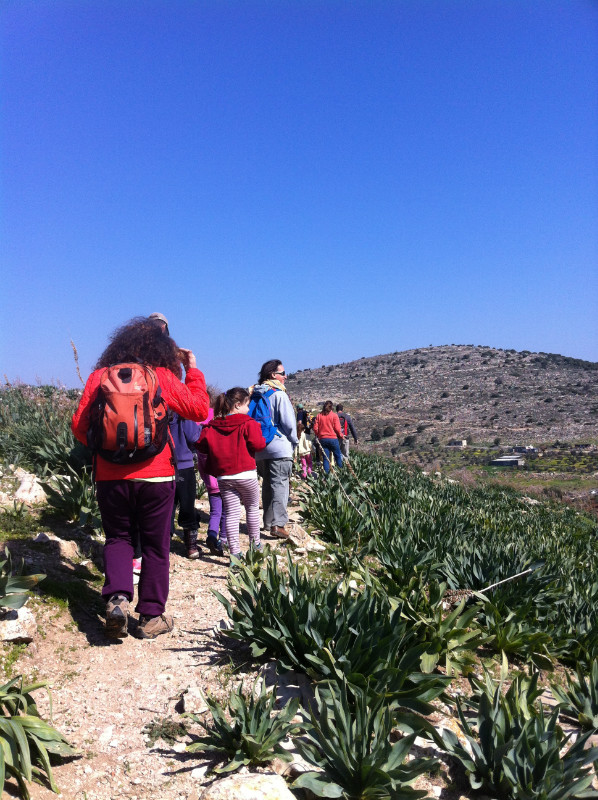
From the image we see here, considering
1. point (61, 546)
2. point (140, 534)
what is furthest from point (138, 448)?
point (61, 546)

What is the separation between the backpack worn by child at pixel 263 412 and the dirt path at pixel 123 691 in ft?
5.94

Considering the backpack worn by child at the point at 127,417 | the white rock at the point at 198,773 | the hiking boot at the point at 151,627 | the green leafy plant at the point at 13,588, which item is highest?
the backpack worn by child at the point at 127,417

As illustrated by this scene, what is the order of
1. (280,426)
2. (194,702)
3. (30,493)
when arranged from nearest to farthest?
(194,702) < (30,493) < (280,426)

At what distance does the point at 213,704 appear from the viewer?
2.44m

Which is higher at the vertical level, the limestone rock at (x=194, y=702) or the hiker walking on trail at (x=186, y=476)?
the hiker walking on trail at (x=186, y=476)

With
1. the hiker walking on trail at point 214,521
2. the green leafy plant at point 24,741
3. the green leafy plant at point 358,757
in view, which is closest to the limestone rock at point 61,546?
the hiker walking on trail at point 214,521

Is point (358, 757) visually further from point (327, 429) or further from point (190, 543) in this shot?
point (327, 429)

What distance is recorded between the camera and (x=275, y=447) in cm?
555

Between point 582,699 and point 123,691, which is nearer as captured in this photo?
point 123,691

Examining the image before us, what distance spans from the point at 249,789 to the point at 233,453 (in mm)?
2804

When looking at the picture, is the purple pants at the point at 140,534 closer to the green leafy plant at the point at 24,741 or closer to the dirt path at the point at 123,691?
the dirt path at the point at 123,691

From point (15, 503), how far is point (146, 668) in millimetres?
2311

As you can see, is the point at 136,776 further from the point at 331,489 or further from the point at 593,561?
the point at 593,561

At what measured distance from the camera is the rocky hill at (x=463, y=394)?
149 feet
